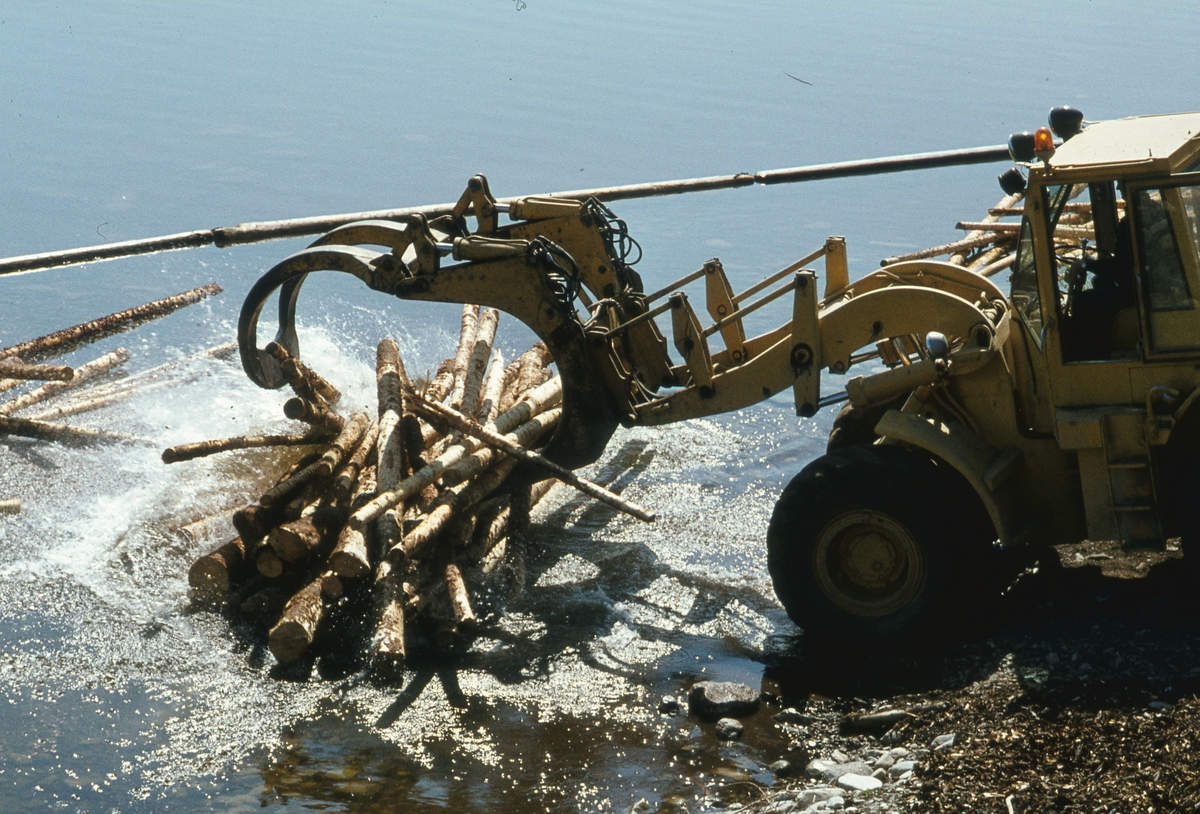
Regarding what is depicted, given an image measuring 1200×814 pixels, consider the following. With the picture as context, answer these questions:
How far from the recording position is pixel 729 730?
294 inches

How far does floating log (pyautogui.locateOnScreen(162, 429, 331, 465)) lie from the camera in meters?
10.3

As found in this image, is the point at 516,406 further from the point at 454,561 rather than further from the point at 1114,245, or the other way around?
the point at 1114,245

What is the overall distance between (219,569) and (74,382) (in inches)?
206

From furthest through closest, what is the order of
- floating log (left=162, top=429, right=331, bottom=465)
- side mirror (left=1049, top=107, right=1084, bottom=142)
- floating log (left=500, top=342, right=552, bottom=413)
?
floating log (left=500, top=342, right=552, bottom=413) < floating log (left=162, top=429, right=331, bottom=465) < side mirror (left=1049, top=107, right=1084, bottom=142)

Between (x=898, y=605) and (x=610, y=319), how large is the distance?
2.90 metres

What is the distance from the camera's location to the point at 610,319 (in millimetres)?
9469

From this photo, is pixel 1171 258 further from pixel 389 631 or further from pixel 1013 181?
pixel 389 631

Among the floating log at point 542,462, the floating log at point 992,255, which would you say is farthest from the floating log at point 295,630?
the floating log at point 992,255

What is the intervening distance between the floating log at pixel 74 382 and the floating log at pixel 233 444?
234 centimetres

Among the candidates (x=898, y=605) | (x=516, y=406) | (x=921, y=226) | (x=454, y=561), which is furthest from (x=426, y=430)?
(x=921, y=226)

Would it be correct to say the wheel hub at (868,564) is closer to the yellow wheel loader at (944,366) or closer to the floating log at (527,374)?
the yellow wheel loader at (944,366)

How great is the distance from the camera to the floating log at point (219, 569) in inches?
349

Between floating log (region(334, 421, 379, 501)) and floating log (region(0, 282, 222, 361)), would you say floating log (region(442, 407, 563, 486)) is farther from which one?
floating log (region(0, 282, 222, 361))

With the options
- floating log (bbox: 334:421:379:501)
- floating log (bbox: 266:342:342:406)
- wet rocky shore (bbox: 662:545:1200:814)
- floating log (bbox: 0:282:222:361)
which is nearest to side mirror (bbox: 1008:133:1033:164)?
wet rocky shore (bbox: 662:545:1200:814)
